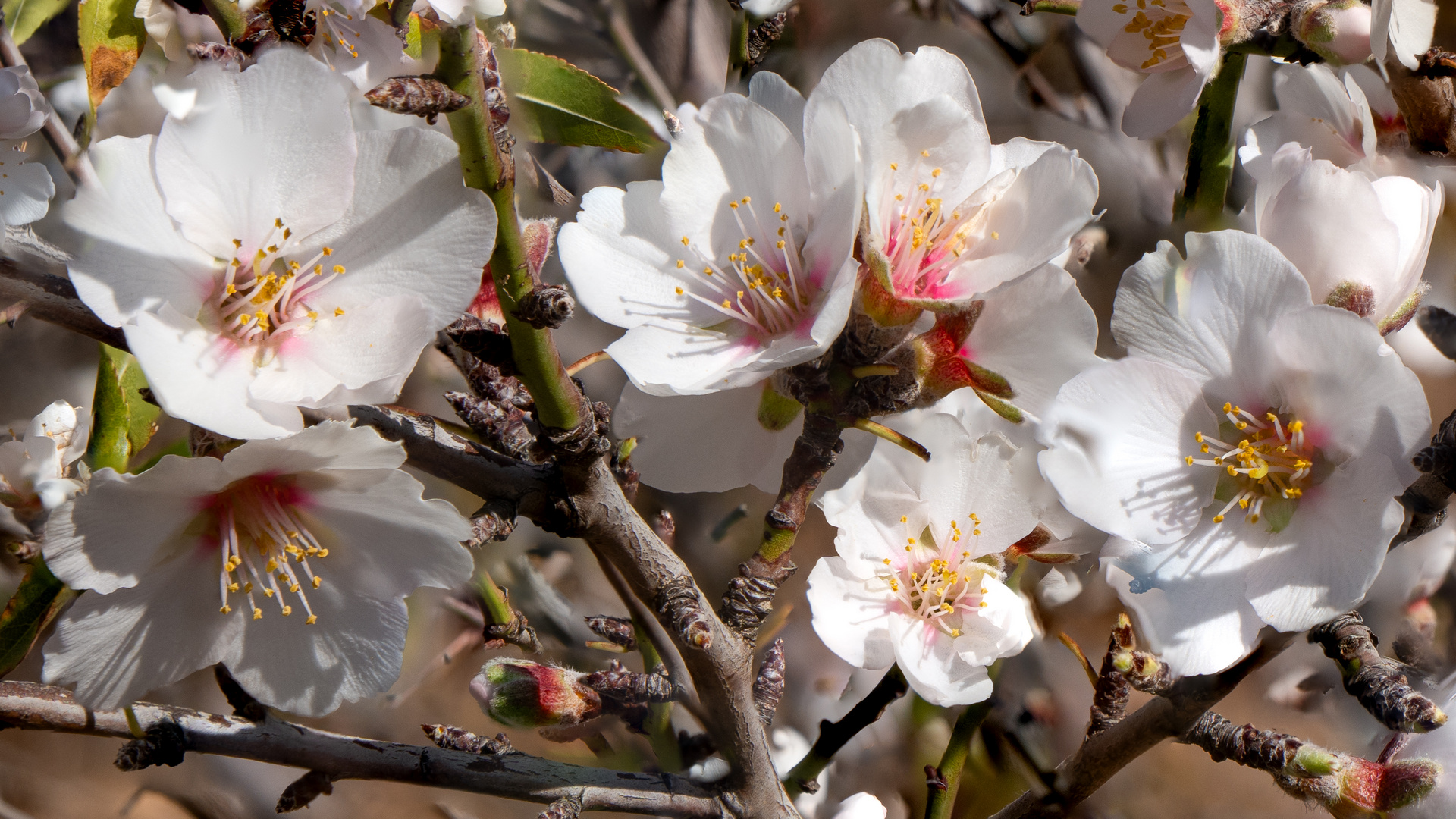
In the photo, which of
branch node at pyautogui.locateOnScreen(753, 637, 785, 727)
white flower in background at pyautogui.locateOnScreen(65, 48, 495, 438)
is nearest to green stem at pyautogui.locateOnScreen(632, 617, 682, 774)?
branch node at pyautogui.locateOnScreen(753, 637, 785, 727)

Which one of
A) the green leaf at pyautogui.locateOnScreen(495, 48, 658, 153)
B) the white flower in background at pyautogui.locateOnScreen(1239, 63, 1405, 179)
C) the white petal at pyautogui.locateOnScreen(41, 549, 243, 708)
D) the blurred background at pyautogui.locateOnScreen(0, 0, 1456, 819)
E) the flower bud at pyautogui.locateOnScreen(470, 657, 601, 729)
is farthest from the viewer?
the blurred background at pyautogui.locateOnScreen(0, 0, 1456, 819)

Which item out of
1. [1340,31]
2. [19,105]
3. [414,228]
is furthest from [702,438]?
[19,105]

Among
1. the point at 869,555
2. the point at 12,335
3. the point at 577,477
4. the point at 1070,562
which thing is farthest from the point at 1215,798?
the point at 12,335

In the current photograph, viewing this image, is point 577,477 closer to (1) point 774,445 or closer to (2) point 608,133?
(1) point 774,445

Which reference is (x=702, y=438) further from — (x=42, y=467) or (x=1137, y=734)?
(x=42, y=467)

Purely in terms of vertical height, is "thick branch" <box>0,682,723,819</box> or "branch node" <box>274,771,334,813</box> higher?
"thick branch" <box>0,682,723,819</box>

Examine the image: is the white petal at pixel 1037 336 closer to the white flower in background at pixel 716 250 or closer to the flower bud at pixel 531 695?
the white flower in background at pixel 716 250

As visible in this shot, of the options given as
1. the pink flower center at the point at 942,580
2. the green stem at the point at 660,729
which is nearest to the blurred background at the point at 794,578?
the green stem at the point at 660,729

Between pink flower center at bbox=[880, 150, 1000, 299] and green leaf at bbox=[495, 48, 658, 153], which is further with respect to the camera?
green leaf at bbox=[495, 48, 658, 153]

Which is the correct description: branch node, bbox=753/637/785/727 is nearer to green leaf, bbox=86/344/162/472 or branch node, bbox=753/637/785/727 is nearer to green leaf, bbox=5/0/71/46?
green leaf, bbox=86/344/162/472
